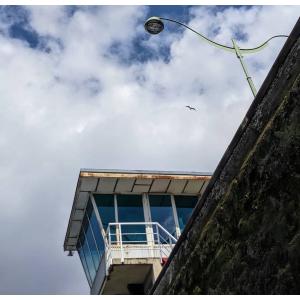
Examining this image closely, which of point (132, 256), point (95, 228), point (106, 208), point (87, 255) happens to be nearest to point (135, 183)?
point (106, 208)

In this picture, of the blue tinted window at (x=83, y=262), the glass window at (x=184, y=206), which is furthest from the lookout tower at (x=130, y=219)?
the blue tinted window at (x=83, y=262)

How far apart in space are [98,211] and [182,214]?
3.24m

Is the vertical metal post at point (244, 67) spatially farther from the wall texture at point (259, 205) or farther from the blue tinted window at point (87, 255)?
the blue tinted window at point (87, 255)

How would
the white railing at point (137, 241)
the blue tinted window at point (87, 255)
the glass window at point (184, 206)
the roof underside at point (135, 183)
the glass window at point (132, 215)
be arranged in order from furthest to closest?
1. the blue tinted window at point (87, 255)
2. the glass window at point (184, 206)
3. the roof underside at point (135, 183)
4. the glass window at point (132, 215)
5. the white railing at point (137, 241)

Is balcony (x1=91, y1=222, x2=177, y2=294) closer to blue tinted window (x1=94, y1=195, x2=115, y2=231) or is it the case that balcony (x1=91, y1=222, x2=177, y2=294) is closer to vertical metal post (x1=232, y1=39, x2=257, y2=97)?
blue tinted window (x1=94, y1=195, x2=115, y2=231)

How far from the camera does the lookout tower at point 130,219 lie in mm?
14328

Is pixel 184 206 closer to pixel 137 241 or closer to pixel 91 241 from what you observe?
pixel 137 241

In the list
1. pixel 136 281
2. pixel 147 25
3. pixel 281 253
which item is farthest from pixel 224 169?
pixel 136 281

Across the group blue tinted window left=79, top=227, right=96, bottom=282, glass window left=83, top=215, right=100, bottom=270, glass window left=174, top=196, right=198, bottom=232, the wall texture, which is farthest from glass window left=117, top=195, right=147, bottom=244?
the wall texture

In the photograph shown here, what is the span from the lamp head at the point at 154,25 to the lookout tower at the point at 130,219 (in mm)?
5695

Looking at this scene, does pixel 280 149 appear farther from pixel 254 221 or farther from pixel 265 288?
pixel 265 288

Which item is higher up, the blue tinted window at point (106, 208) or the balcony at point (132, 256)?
the blue tinted window at point (106, 208)

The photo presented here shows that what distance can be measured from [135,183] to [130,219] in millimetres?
1359

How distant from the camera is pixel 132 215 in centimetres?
1625
